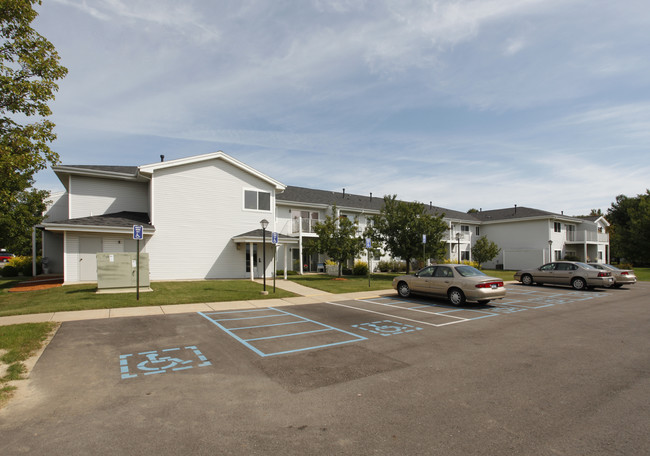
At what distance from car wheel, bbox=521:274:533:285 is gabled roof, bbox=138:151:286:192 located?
17.3 m

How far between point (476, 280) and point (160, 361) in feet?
35.8

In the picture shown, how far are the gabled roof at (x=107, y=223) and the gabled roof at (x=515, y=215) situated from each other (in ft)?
126

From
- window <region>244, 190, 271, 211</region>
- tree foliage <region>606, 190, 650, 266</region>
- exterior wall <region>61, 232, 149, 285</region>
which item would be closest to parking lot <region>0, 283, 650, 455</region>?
exterior wall <region>61, 232, 149, 285</region>

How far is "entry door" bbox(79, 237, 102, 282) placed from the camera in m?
19.3

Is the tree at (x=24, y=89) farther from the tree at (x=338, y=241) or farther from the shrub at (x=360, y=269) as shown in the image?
the shrub at (x=360, y=269)

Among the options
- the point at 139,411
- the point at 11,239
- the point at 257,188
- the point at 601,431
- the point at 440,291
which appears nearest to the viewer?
the point at 601,431

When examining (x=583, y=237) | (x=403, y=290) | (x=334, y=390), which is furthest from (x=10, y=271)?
(x=583, y=237)

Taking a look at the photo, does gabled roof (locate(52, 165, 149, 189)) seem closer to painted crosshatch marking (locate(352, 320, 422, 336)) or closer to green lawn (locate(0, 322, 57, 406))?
green lawn (locate(0, 322, 57, 406))

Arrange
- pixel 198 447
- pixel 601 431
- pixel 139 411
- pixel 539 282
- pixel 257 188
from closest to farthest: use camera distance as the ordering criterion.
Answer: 1. pixel 198 447
2. pixel 601 431
3. pixel 139 411
4. pixel 539 282
5. pixel 257 188

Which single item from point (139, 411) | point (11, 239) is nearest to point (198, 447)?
point (139, 411)

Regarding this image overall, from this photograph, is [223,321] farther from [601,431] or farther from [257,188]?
[257,188]

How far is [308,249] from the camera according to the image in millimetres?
25422

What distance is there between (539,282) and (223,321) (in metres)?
20.2

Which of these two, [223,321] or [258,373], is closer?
[258,373]
